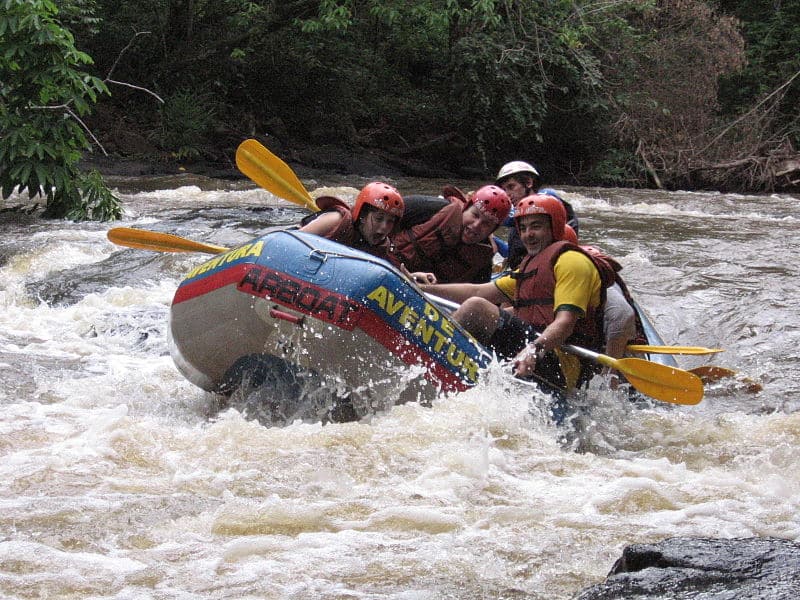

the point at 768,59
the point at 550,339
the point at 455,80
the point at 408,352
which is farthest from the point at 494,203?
the point at 768,59

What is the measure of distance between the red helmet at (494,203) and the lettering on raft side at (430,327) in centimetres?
112

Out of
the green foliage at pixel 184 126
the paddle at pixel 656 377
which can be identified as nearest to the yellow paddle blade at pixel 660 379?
the paddle at pixel 656 377

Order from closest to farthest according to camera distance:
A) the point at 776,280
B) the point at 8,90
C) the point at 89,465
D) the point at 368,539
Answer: the point at 368,539
the point at 89,465
the point at 776,280
the point at 8,90

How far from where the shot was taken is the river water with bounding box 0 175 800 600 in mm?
2793

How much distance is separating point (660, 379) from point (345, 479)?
65.9 inches

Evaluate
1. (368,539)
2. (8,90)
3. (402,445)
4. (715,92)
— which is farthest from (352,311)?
(715,92)

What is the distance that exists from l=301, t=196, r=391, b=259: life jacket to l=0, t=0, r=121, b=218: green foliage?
13.4ft

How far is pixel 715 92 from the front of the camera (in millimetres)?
17438

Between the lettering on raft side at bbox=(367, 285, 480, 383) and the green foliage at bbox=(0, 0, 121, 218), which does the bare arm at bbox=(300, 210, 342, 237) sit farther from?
the green foliage at bbox=(0, 0, 121, 218)

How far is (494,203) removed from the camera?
5121mm

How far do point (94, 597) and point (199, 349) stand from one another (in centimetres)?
172

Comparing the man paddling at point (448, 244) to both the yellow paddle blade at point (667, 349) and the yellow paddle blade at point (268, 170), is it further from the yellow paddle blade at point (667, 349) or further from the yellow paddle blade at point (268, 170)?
the yellow paddle blade at point (667, 349)

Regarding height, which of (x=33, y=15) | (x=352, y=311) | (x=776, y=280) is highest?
(x=33, y=15)

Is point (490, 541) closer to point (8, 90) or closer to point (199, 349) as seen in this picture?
point (199, 349)
